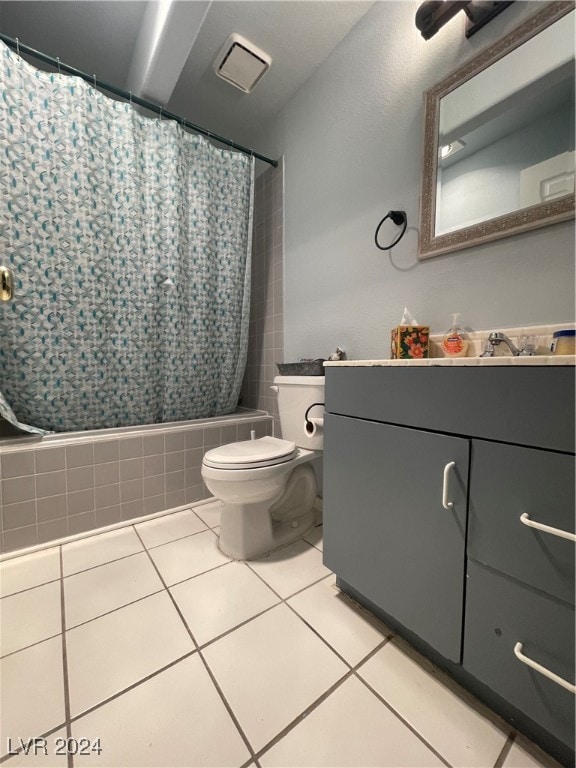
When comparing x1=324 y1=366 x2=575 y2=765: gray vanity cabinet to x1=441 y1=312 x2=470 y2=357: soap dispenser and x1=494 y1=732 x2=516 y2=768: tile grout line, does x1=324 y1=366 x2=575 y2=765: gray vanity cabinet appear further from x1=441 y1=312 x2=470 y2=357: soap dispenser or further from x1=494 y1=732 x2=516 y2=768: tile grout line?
x1=441 y1=312 x2=470 y2=357: soap dispenser

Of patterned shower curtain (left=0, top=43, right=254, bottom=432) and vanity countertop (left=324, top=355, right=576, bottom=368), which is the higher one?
patterned shower curtain (left=0, top=43, right=254, bottom=432)

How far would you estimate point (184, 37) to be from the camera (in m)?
1.25

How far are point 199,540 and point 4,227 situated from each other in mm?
1534

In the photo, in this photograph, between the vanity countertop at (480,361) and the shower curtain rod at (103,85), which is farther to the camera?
the shower curtain rod at (103,85)

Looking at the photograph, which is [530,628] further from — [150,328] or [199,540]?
[150,328]

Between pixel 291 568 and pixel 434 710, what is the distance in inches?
22.6

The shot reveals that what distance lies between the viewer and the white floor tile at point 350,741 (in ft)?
1.99

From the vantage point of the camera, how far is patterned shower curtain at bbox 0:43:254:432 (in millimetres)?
1263

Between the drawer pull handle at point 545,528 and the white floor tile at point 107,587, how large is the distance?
1.12 meters

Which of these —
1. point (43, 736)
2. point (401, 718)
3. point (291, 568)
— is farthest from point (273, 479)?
point (43, 736)

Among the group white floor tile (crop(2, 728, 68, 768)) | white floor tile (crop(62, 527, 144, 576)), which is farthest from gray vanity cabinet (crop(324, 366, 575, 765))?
white floor tile (crop(62, 527, 144, 576))

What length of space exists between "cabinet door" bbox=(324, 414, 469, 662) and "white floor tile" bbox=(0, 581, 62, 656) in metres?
0.88

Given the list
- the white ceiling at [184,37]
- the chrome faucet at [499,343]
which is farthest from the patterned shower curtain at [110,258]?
the chrome faucet at [499,343]

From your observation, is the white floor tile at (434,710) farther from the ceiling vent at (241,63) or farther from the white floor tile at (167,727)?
the ceiling vent at (241,63)
